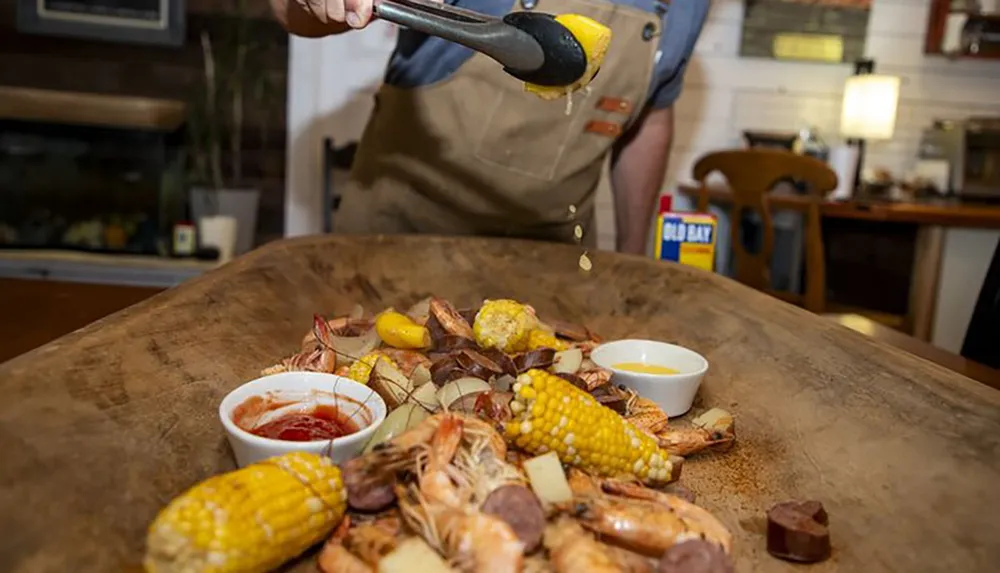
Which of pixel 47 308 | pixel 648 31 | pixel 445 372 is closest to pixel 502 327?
pixel 445 372

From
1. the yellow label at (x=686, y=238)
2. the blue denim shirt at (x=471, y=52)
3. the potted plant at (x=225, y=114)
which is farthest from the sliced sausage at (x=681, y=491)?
the potted plant at (x=225, y=114)

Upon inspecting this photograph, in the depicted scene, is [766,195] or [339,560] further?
[766,195]

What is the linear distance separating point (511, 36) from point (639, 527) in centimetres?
70

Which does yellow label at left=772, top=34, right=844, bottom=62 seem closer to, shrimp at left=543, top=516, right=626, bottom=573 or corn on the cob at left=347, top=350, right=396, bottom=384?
corn on the cob at left=347, top=350, right=396, bottom=384

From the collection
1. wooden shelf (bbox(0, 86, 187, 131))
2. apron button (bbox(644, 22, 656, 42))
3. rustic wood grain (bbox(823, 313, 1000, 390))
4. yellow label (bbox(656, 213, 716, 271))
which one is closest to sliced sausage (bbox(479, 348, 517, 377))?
rustic wood grain (bbox(823, 313, 1000, 390))

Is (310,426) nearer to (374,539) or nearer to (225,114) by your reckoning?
(374,539)

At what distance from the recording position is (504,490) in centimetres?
85

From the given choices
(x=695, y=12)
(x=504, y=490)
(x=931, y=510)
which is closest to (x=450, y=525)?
(x=504, y=490)

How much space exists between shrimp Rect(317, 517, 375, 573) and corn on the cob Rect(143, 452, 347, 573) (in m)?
0.02

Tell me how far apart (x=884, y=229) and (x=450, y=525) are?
10.6ft

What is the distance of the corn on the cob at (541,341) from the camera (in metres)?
1.37

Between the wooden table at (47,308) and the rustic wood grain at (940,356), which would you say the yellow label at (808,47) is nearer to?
the rustic wood grain at (940,356)

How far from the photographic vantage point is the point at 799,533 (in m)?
0.87

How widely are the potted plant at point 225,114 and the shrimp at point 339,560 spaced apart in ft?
10.1
